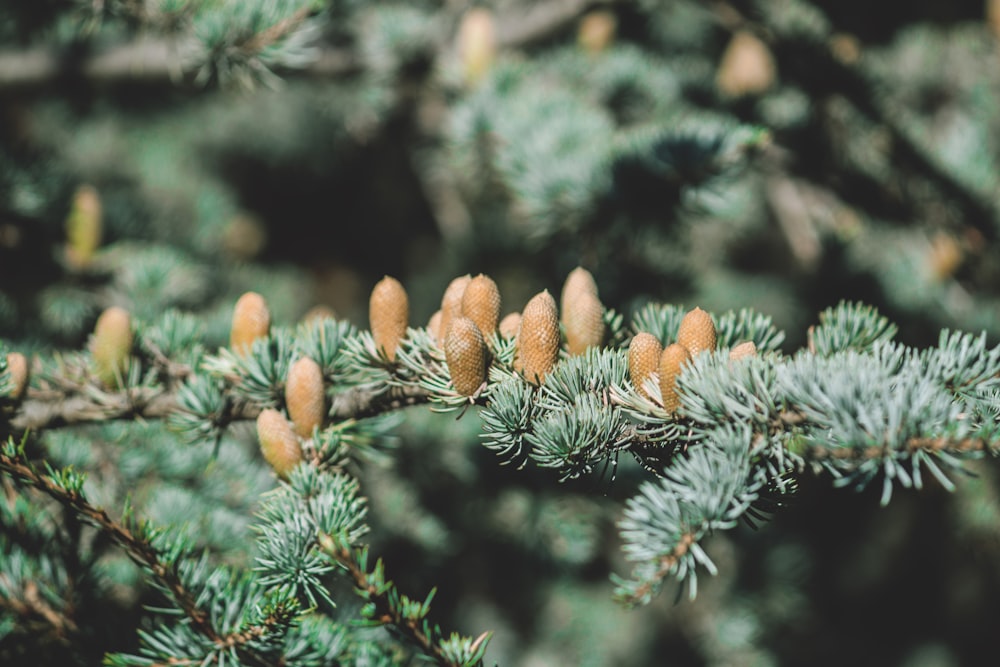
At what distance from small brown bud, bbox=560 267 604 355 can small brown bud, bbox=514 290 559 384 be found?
4cm

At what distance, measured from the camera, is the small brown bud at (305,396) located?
505 millimetres

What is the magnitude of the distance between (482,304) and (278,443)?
0.54 feet

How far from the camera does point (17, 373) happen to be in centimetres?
53

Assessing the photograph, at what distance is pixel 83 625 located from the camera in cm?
56

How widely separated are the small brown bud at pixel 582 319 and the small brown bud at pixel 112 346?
33 cm

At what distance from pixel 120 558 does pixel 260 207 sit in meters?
1.43

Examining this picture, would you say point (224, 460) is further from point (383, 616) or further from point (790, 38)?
point (790, 38)

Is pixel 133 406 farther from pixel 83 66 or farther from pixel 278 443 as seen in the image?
pixel 83 66

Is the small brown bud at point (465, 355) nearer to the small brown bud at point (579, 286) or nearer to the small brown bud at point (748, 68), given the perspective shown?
the small brown bud at point (579, 286)

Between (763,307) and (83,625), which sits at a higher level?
(763,307)

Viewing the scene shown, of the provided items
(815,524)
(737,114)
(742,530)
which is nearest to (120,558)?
(742,530)

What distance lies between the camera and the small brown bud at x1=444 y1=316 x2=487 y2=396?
453mm

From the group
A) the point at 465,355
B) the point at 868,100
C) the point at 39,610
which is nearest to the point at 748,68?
the point at 868,100

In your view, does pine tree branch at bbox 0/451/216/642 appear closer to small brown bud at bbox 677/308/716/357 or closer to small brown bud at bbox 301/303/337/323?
small brown bud at bbox 301/303/337/323
